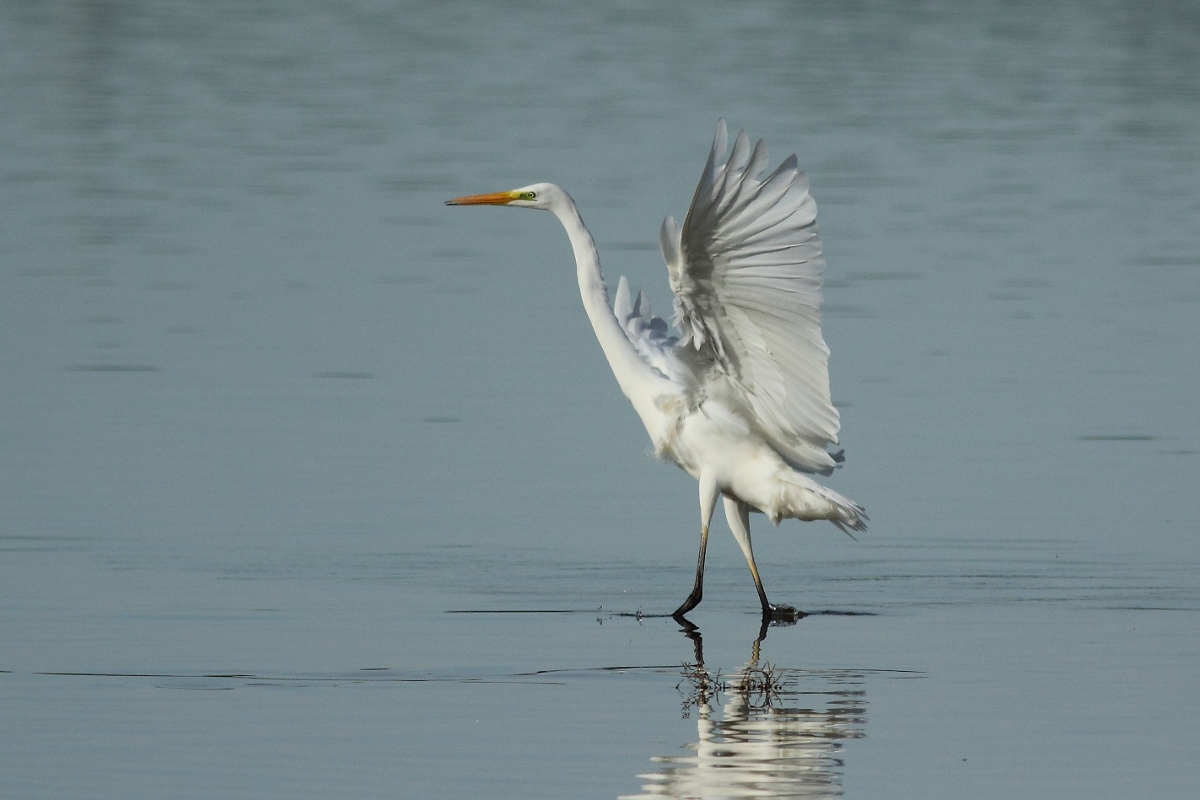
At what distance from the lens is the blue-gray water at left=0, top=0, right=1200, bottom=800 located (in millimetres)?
7500

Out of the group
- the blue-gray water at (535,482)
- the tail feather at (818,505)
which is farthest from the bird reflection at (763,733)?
the tail feather at (818,505)

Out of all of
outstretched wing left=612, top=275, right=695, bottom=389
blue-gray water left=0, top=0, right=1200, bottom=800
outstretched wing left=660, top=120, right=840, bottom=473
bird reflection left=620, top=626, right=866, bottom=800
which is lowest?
blue-gray water left=0, top=0, right=1200, bottom=800

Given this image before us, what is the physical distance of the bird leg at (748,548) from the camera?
9531 millimetres

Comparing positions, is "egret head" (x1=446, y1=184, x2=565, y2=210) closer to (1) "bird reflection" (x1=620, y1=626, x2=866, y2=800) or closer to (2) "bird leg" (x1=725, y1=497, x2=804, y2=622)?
(2) "bird leg" (x1=725, y1=497, x2=804, y2=622)

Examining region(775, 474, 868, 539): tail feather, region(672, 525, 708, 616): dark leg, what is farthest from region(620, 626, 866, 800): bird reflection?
region(775, 474, 868, 539): tail feather

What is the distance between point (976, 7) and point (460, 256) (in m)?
30.8

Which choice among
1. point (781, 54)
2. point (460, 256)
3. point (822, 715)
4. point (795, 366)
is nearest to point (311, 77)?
point (781, 54)

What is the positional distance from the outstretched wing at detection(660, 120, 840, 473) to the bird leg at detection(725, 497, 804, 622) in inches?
14.9

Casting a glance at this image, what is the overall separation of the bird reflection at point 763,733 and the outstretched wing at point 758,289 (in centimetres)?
137

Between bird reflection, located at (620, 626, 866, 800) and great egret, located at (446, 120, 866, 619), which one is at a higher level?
great egret, located at (446, 120, 866, 619)

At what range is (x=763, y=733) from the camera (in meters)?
7.55

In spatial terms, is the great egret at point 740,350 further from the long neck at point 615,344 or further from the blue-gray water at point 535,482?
the blue-gray water at point 535,482

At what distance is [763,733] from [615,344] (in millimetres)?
3107

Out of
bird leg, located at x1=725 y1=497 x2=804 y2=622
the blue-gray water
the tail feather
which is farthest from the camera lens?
the tail feather
